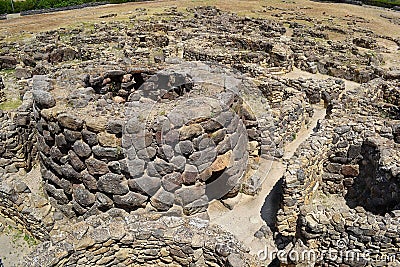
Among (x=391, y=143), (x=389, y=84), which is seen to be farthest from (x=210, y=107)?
(x=389, y=84)

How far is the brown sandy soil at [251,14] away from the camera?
165ft

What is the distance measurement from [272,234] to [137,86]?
998 centimetres

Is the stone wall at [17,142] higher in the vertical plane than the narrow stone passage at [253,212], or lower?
higher

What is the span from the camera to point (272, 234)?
13.9 m

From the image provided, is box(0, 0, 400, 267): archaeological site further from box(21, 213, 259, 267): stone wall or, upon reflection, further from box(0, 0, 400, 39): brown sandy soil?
box(0, 0, 400, 39): brown sandy soil

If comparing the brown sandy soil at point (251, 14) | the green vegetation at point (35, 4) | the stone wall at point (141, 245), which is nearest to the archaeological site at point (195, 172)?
the stone wall at point (141, 245)

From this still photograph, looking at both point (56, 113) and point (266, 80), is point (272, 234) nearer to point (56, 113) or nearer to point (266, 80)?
point (56, 113)

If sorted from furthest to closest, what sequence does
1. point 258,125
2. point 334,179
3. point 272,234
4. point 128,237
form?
point 258,125 → point 334,179 → point 272,234 → point 128,237

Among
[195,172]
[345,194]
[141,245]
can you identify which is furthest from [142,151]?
[345,194]

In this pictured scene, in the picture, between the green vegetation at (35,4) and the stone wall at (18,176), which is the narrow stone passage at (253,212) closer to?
the stone wall at (18,176)

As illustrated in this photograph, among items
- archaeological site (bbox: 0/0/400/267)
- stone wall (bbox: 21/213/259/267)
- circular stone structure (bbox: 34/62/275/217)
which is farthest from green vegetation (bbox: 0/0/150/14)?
stone wall (bbox: 21/213/259/267)

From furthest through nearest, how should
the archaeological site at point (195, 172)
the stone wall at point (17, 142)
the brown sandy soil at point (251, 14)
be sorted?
1. the brown sandy soil at point (251, 14)
2. the stone wall at point (17, 142)
3. the archaeological site at point (195, 172)

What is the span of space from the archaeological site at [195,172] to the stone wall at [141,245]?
31mm

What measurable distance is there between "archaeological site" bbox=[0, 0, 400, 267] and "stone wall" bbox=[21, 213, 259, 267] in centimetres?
3
